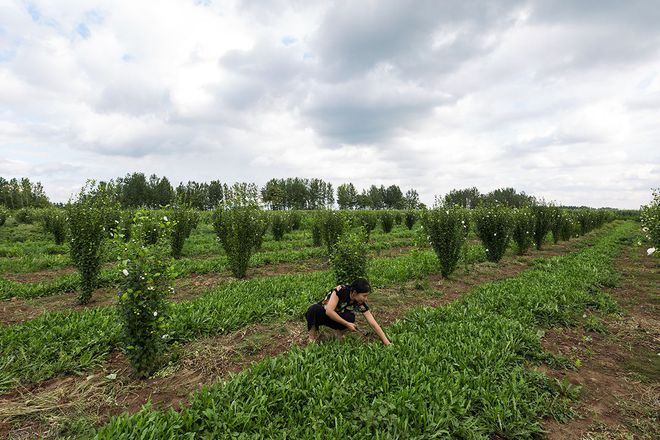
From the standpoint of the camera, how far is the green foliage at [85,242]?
287 inches

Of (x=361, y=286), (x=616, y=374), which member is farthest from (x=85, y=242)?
(x=616, y=374)

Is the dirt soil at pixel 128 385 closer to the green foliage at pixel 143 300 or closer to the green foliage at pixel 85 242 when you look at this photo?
the green foliage at pixel 143 300

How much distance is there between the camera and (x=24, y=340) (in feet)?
16.4

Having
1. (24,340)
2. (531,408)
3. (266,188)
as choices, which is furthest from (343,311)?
(266,188)

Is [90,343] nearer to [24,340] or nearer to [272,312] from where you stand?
[24,340]

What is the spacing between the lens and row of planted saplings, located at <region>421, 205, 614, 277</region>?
9.84 m

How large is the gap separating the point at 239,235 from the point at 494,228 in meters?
9.51

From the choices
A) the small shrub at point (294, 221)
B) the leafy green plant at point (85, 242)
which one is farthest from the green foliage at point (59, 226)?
the small shrub at point (294, 221)

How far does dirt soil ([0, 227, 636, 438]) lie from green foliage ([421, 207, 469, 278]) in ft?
13.5

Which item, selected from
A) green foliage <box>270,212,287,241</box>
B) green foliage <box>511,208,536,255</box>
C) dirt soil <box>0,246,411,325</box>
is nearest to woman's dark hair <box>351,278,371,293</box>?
dirt soil <box>0,246,411,325</box>

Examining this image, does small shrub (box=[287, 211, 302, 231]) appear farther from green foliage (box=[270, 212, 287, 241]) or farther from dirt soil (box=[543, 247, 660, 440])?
dirt soil (box=[543, 247, 660, 440])

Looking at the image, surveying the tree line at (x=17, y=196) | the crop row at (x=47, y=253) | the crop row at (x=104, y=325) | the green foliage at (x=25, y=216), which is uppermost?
the tree line at (x=17, y=196)

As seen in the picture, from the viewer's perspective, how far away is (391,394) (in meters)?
3.56

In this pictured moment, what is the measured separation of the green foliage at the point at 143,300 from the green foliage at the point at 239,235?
5.40 metres
